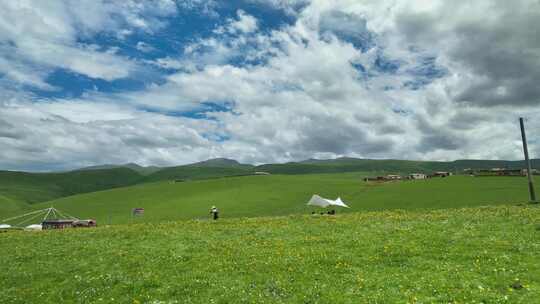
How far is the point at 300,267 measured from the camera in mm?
20281

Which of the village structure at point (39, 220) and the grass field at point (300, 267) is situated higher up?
the grass field at point (300, 267)

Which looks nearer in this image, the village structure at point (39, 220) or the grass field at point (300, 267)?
the grass field at point (300, 267)

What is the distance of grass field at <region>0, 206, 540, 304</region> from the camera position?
15828mm

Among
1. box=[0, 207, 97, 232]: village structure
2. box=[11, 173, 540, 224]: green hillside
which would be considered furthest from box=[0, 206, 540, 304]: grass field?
box=[11, 173, 540, 224]: green hillside

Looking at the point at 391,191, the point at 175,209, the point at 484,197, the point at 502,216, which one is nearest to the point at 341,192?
the point at 391,191

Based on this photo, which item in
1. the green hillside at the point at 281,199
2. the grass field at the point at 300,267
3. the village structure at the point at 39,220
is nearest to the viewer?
the grass field at the point at 300,267

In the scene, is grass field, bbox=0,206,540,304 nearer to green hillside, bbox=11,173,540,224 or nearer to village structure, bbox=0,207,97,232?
village structure, bbox=0,207,97,232

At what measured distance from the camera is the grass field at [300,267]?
51.9 feet

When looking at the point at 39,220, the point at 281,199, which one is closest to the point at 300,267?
the point at 281,199

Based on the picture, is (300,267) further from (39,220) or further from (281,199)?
(39,220)

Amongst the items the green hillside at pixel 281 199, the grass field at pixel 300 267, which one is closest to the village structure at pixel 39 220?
the green hillside at pixel 281 199

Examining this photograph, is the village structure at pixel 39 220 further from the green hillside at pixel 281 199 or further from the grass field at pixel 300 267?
the grass field at pixel 300 267

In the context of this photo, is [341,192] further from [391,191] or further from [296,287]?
[296,287]

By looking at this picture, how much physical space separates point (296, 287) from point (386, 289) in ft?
12.8
